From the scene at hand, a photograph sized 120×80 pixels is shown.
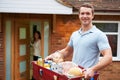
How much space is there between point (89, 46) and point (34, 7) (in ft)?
17.1

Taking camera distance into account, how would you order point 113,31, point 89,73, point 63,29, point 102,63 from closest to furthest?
point 89,73, point 102,63, point 63,29, point 113,31

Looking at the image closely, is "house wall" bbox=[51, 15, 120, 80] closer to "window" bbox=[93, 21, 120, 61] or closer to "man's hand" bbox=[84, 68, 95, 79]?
"window" bbox=[93, 21, 120, 61]

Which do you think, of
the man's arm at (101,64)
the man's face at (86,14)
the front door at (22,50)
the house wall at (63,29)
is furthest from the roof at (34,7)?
the man's arm at (101,64)

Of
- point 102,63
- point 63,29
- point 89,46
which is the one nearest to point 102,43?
point 89,46

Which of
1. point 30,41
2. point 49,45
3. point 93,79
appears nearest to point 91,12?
point 93,79

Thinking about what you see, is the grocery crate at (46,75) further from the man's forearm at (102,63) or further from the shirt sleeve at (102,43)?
the shirt sleeve at (102,43)

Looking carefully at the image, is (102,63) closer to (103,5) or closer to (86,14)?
(86,14)

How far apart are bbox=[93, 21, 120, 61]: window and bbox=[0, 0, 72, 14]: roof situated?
5.68ft

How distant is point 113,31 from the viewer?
9.34 meters

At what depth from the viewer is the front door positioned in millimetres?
9000

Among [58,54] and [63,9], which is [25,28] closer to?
[63,9]

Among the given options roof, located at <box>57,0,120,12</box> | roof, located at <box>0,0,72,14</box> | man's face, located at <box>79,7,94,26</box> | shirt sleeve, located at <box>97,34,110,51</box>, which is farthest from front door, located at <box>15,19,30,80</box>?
shirt sleeve, located at <box>97,34,110,51</box>

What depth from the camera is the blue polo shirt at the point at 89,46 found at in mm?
2905

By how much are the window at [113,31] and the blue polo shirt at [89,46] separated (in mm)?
6211
